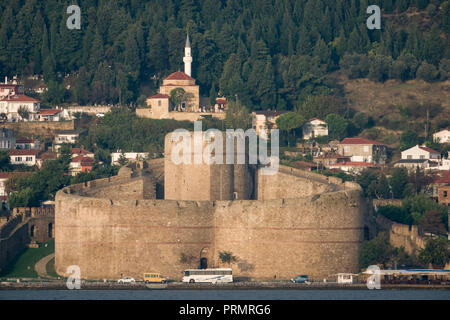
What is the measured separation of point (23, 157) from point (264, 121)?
24.5 meters

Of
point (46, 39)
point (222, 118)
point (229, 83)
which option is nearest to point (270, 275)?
point (222, 118)

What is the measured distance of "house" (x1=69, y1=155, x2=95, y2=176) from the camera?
128875mm

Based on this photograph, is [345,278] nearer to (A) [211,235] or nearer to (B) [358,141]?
(A) [211,235]

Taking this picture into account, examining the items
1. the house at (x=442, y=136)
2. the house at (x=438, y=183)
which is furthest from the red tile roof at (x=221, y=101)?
the house at (x=438, y=183)

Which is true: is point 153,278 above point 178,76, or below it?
below

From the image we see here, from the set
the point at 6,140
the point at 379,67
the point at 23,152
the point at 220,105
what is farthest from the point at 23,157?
the point at 379,67

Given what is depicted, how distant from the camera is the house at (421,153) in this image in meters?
142

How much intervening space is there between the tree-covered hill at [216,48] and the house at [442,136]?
41.2 feet

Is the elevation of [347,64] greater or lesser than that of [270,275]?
greater

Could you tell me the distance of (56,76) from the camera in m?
163

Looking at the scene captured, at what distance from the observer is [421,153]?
464 feet

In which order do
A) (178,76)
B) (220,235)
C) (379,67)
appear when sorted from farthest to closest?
(379,67) < (178,76) < (220,235)
